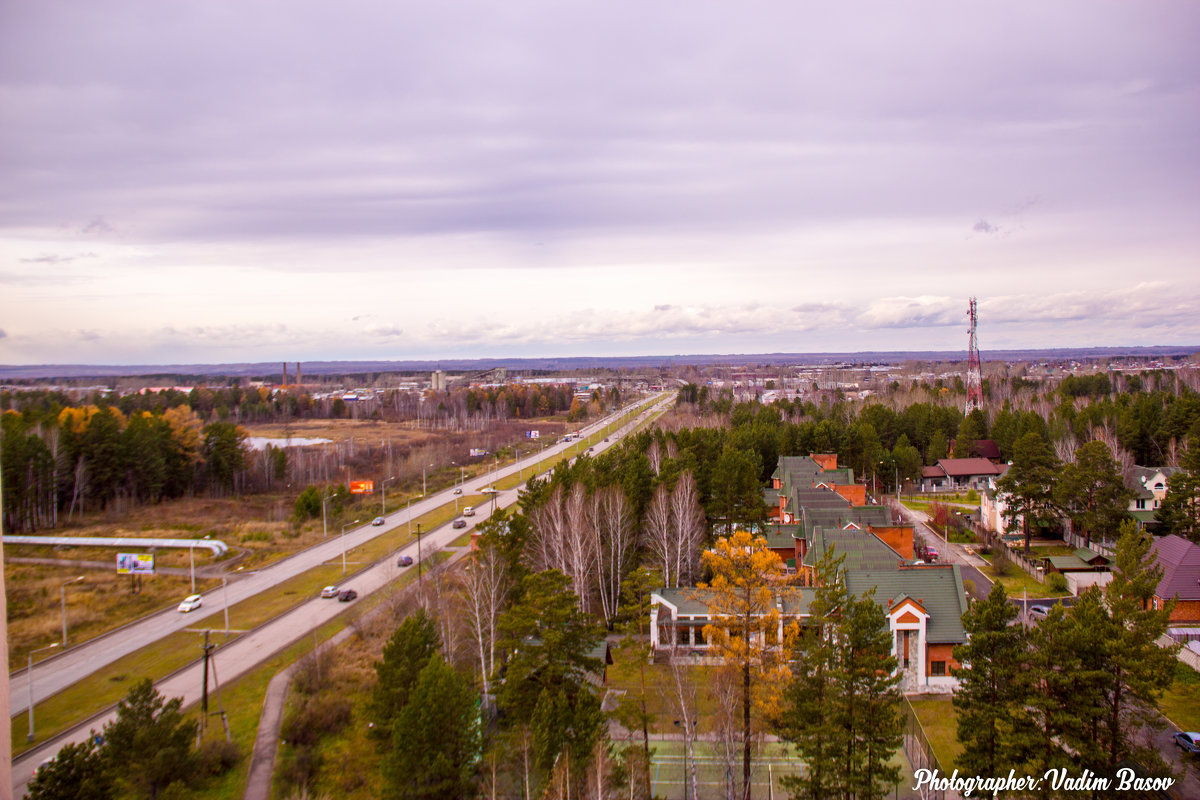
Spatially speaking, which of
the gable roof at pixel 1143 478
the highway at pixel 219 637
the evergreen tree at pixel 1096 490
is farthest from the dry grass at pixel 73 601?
the gable roof at pixel 1143 478

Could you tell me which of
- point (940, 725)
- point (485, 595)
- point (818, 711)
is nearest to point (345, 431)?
point (485, 595)

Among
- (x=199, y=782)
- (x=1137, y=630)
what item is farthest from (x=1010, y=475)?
(x=199, y=782)

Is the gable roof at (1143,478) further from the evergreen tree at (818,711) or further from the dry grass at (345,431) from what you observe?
the dry grass at (345,431)

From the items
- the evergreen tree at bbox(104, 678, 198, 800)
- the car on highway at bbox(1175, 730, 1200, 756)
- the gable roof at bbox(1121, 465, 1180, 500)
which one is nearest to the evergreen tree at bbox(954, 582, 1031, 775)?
the car on highway at bbox(1175, 730, 1200, 756)

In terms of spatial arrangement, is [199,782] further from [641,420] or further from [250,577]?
[641,420]

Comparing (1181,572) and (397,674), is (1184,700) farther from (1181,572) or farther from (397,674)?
(397,674)

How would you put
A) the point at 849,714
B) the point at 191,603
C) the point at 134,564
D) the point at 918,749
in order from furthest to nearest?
the point at 134,564 → the point at 191,603 → the point at 918,749 → the point at 849,714
